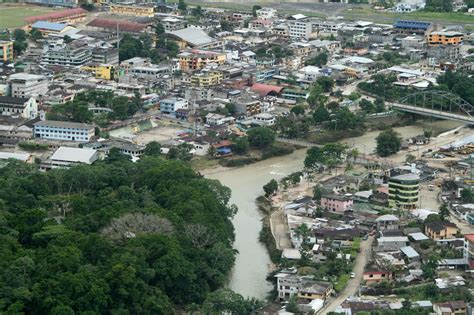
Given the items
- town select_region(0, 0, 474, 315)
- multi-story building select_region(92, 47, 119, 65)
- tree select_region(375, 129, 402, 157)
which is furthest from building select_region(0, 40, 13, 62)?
tree select_region(375, 129, 402, 157)

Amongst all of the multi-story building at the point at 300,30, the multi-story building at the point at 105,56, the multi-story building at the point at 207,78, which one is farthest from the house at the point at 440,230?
the multi-story building at the point at 300,30

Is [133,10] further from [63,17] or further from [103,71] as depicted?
[103,71]

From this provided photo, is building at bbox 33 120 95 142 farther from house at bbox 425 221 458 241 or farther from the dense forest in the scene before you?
house at bbox 425 221 458 241

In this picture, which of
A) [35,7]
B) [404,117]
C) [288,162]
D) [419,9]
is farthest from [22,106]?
[419,9]

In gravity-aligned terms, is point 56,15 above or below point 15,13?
above

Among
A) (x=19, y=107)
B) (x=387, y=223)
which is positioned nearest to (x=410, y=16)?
(x=19, y=107)

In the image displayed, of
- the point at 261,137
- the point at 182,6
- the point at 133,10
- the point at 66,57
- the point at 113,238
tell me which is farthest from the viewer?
the point at 182,6
